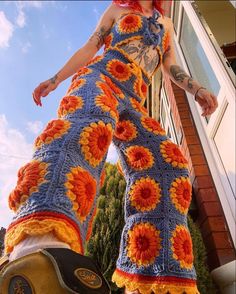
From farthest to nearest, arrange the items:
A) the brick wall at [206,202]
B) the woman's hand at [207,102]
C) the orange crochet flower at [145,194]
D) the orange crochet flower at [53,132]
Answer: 1. the brick wall at [206,202]
2. the woman's hand at [207,102]
3. the orange crochet flower at [145,194]
4. the orange crochet flower at [53,132]

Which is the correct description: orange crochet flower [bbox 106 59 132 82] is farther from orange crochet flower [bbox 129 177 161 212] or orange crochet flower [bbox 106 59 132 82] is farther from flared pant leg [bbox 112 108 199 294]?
orange crochet flower [bbox 129 177 161 212]

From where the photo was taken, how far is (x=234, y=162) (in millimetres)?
2561

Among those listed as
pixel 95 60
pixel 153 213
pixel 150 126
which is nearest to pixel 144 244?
pixel 153 213

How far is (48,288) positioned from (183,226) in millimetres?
627

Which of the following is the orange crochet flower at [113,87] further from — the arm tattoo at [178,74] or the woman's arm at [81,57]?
the arm tattoo at [178,74]

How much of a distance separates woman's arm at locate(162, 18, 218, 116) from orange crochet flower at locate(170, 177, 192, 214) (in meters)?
0.46

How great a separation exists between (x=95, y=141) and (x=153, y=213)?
351 millimetres

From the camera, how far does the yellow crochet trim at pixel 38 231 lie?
1.90ft

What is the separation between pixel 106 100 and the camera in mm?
981

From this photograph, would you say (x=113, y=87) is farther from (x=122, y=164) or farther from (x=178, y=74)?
(x=178, y=74)

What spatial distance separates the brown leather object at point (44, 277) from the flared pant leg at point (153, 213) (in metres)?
0.44

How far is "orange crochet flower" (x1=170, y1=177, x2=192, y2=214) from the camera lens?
1.01 metres

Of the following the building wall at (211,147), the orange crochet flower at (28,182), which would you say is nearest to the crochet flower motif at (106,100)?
the orange crochet flower at (28,182)

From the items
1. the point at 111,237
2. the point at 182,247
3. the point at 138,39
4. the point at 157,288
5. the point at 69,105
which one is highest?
the point at 138,39
